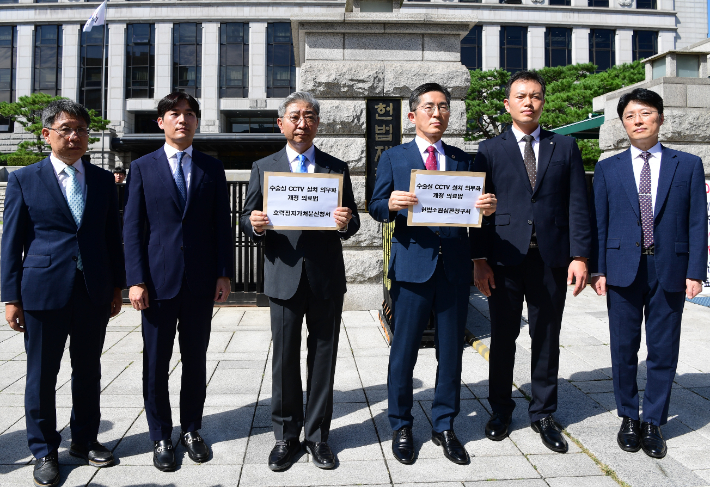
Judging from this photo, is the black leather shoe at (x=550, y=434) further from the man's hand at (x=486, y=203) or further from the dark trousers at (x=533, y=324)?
the man's hand at (x=486, y=203)

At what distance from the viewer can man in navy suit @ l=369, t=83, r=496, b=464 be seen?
3.51 metres

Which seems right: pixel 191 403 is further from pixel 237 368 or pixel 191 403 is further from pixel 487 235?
pixel 487 235

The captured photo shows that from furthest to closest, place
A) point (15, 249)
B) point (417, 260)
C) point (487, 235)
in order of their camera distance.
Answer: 1. point (487, 235)
2. point (417, 260)
3. point (15, 249)

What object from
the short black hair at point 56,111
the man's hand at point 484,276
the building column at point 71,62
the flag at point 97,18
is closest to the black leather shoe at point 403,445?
the man's hand at point 484,276

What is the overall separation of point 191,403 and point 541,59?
4502cm

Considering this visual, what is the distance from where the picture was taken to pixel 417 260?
352 cm

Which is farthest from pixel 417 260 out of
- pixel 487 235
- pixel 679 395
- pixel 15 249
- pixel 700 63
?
pixel 700 63

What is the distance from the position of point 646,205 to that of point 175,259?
321cm

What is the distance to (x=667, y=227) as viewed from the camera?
3623 millimetres

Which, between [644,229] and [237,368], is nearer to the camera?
[644,229]

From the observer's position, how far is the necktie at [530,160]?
3.75 metres

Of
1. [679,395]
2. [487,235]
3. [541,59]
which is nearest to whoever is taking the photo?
[487,235]

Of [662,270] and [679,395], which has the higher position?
[662,270]

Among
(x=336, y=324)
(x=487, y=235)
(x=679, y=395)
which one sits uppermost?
(x=487, y=235)
